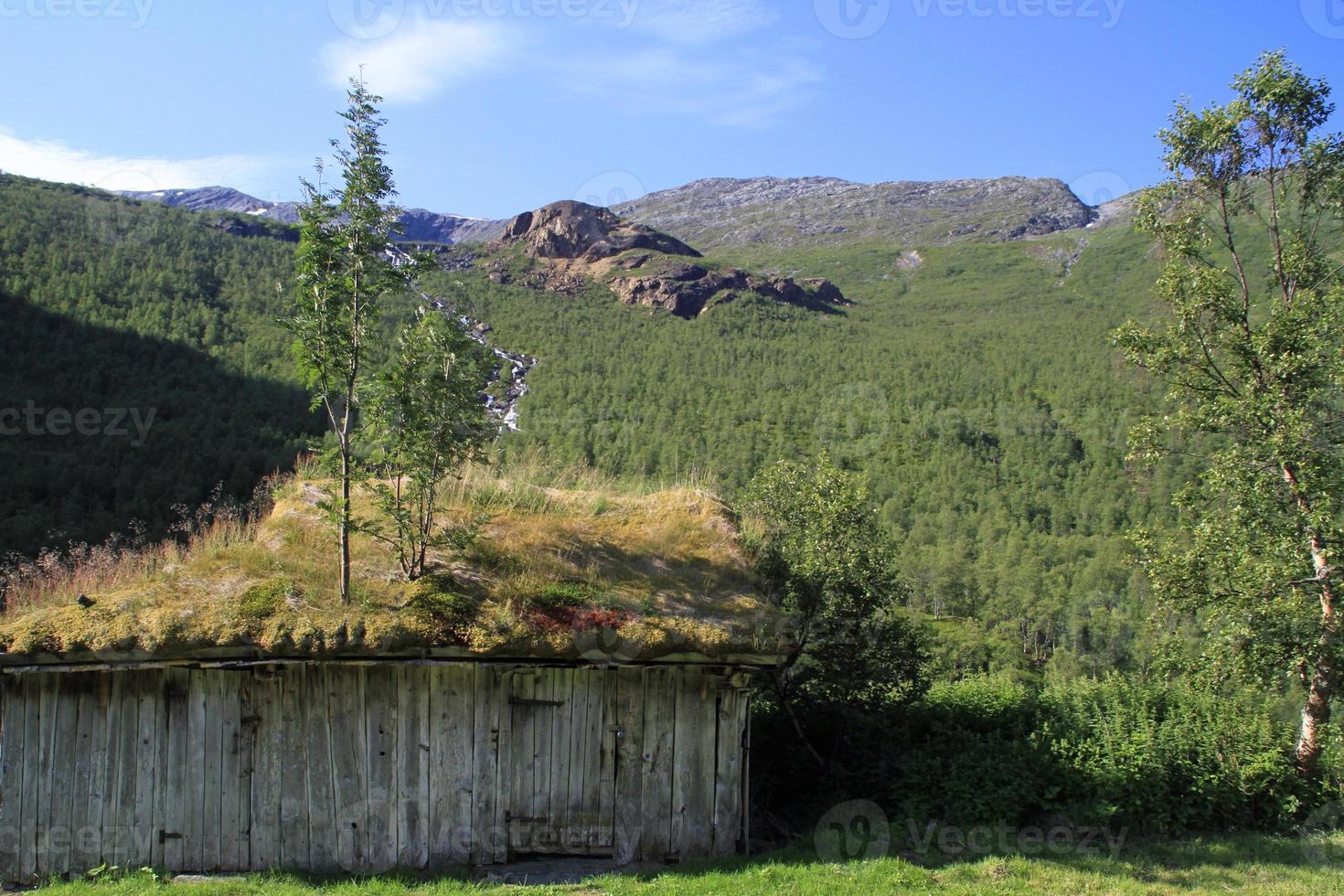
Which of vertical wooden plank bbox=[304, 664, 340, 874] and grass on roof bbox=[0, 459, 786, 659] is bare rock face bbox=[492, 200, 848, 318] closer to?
grass on roof bbox=[0, 459, 786, 659]

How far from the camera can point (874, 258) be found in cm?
18225

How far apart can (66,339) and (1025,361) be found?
97.2 m

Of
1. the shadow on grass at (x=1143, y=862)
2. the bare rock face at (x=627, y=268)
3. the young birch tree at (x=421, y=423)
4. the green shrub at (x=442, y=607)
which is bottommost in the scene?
the shadow on grass at (x=1143, y=862)

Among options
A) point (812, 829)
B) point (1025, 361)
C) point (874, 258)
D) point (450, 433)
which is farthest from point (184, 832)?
point (874, 258)

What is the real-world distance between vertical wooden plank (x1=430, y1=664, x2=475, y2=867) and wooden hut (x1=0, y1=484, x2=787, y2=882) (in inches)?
0.8

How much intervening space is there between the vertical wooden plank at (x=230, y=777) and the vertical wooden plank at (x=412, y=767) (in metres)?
1.52

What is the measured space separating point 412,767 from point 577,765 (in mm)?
1654

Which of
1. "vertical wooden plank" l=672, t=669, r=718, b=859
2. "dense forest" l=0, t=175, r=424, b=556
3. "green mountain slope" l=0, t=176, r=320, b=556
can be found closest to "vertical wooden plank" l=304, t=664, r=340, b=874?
"vertical wooden plank" l=672, t=669, r=718, b=859

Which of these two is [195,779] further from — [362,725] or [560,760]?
[560,760]

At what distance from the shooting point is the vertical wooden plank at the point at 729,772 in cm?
841

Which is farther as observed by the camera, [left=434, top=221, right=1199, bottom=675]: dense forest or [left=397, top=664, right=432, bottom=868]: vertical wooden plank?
[left=434, top=221, right=1199, bottom=675]: dense forest

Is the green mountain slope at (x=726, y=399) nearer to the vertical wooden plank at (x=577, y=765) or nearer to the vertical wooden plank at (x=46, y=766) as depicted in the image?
the vertical wooden plank at (x=577, y=765)

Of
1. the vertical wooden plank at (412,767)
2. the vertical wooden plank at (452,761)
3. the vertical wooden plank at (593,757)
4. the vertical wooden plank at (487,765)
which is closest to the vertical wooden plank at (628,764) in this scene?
the vertical wooden plank at (593,757)

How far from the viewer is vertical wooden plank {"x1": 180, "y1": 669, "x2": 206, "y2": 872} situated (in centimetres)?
792
